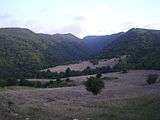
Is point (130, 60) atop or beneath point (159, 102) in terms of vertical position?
atop

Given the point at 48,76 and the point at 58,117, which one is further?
the point at 48,76

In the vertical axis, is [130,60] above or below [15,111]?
above

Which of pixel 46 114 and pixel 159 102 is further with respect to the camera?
pixel 159 102

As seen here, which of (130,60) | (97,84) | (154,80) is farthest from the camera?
(130,60)

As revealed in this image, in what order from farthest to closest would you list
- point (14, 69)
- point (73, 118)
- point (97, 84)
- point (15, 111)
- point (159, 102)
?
point (14, 69) → point (97, 84) → point (159, 102) → point (15, 111) → point (73, 118)

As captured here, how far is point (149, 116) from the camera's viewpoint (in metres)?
24.6

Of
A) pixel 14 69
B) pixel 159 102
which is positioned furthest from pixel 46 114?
pixel 14 69

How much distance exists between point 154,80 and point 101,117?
51874 millimetres

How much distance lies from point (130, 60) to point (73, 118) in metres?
144

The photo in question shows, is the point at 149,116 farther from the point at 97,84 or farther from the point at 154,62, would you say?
the point at 154,62

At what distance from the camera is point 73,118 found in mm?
24266

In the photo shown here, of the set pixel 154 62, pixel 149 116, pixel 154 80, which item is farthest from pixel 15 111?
pixel 154 62

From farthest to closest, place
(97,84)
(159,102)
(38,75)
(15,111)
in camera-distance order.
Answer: (38,75) < (97,84) < (159,102) < (15,111)

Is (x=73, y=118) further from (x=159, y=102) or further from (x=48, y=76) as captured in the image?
(x=48, y=76)
